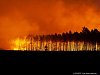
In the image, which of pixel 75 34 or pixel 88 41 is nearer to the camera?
pixel 88 41
